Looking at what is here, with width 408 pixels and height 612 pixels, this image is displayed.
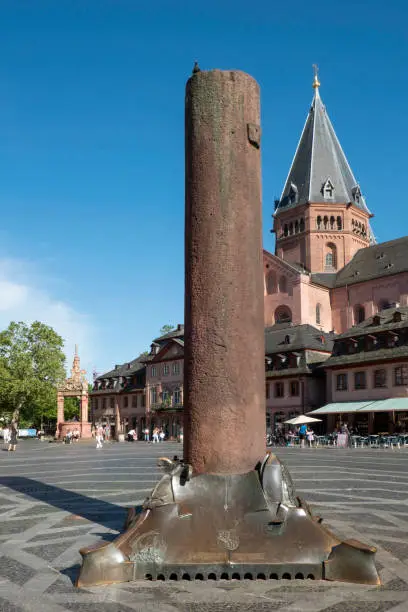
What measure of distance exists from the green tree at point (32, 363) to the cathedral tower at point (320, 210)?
28631 mm

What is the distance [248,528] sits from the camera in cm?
654

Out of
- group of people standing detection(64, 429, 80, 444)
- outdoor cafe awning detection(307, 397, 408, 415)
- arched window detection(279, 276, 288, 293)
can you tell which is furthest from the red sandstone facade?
group of people standing detection(64, 429, 80, 444)

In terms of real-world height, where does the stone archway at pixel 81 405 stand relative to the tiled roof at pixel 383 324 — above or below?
below

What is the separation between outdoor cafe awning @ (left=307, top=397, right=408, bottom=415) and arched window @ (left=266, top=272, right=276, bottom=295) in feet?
81.4

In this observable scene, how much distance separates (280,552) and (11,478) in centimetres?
1417

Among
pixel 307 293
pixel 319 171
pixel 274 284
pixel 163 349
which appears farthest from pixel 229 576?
pixel 319 171

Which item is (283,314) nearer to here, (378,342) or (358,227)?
(358,227)

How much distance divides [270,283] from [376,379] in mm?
27431

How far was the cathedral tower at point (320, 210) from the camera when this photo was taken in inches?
2960

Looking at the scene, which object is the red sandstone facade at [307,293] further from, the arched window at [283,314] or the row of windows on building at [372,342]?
the row of windows on building at [372,342]

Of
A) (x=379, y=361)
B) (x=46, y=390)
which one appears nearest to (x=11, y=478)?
(x=379, y=361)

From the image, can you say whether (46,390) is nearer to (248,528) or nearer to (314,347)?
(314,347)

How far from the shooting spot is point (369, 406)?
43750 millimetres

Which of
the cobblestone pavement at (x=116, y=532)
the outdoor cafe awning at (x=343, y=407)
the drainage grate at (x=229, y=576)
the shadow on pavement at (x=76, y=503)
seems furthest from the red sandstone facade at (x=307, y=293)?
the drainage grate at (x=229, y=576)
